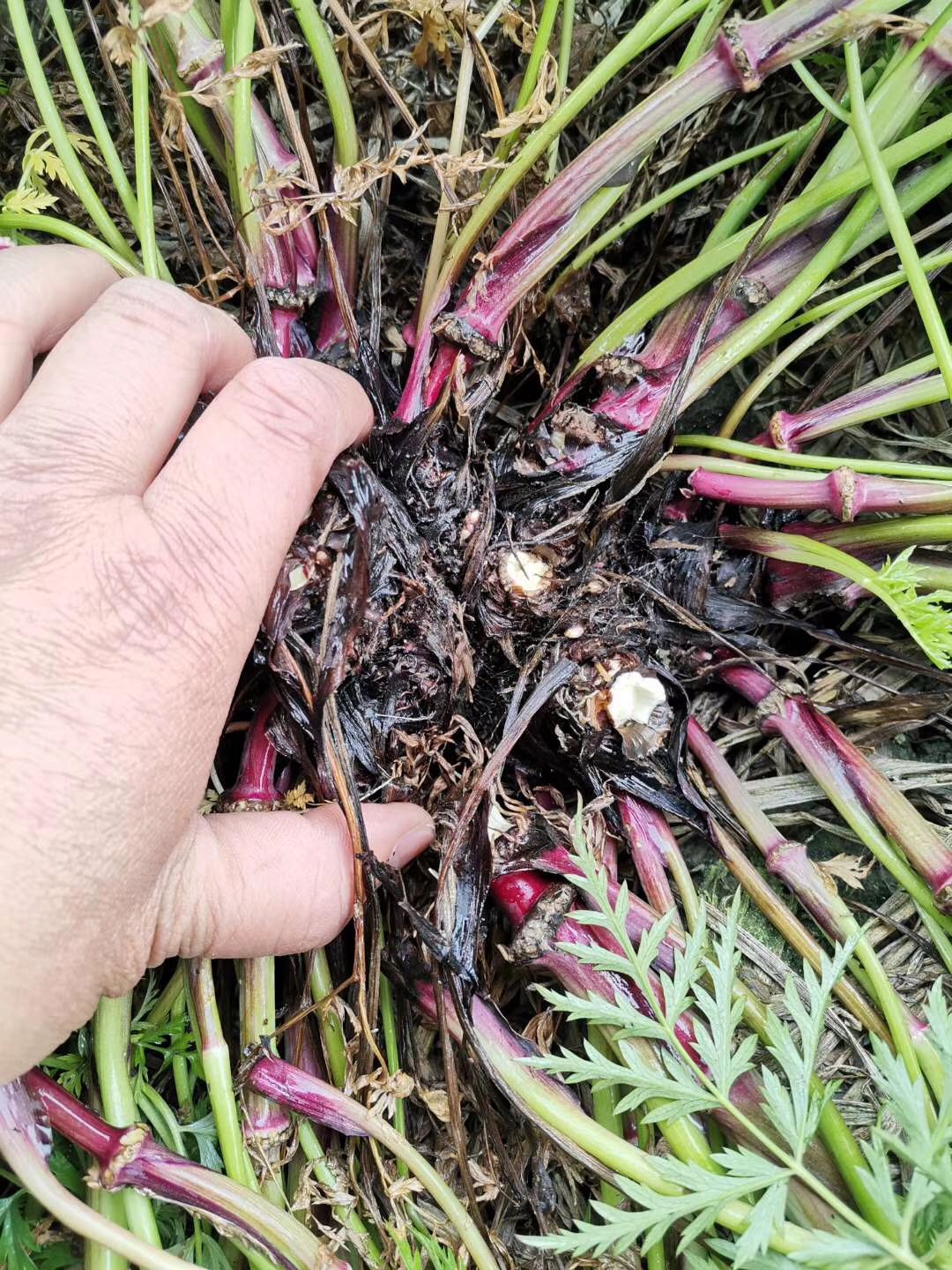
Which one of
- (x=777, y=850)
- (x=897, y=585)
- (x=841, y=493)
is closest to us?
(x=897, y=585)

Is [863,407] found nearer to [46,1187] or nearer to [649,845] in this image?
[649,845]

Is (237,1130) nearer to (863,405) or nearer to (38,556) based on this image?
(38,556)

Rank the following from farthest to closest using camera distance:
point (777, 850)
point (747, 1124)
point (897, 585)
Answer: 1. point (777, 850)
2. point (897, 585)
3. point (747, 1124)

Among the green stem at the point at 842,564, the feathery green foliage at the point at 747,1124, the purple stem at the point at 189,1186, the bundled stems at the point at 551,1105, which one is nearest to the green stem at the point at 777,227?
the green stem at the point at 842,564

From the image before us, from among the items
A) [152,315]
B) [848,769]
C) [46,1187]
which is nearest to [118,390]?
[152,315]

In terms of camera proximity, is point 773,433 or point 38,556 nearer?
point 38,556

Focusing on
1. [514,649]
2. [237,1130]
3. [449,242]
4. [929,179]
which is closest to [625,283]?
[449,242]
